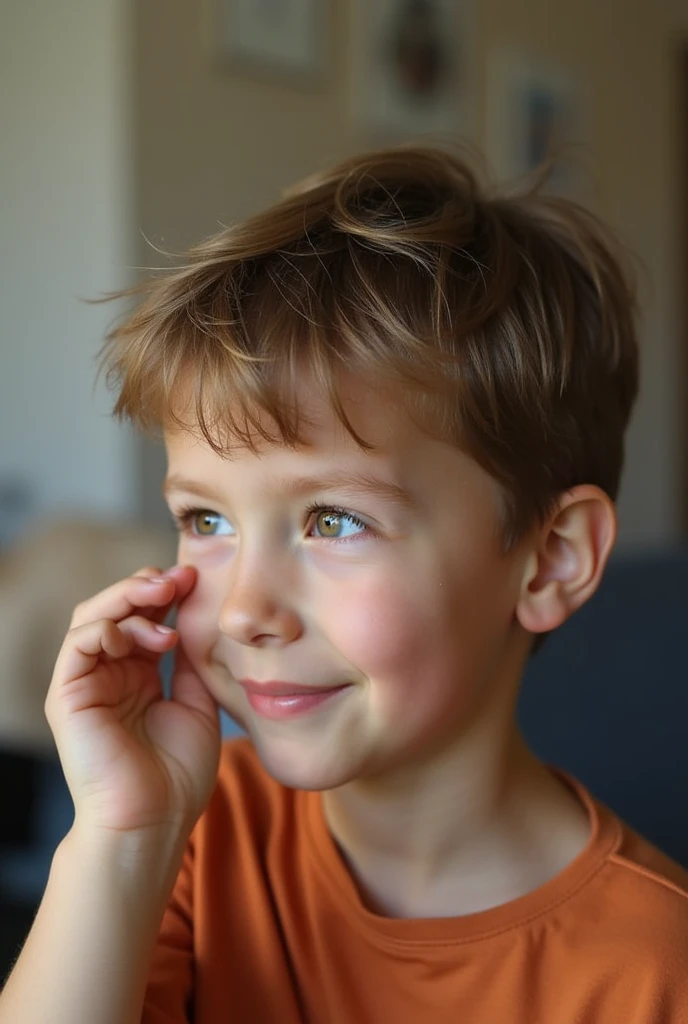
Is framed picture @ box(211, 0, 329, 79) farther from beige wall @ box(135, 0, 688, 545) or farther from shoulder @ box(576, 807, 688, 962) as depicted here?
shoulder @ box(576, 807, 688, 962)

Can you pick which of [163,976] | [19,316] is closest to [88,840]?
[163,976]

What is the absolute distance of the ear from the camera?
0.94 metres

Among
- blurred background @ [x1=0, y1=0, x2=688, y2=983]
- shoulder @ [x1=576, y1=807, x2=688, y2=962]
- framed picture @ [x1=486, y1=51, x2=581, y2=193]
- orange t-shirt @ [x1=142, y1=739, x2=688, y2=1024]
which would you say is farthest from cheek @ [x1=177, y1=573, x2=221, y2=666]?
framed picture @ [x1=486, y1=51, x2=581, y2=193]

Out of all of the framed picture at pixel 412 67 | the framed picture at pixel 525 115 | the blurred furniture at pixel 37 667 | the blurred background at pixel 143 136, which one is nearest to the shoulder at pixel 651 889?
the blurred furniture at pixel 37 667

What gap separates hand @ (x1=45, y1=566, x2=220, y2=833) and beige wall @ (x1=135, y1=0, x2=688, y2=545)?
176 cm

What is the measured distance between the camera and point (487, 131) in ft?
11.7

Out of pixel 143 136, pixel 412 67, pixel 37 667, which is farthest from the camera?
pixel 412 67

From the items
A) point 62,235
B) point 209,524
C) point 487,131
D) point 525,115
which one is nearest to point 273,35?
point 62,235

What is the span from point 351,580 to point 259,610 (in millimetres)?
72

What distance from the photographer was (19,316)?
9.60ft

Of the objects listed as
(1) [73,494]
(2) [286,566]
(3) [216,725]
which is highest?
(2) [286,566]

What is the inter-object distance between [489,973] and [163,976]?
271 mm

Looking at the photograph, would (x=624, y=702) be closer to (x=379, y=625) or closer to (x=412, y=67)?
(x=379, y=625)

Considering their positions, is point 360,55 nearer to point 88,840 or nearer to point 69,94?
point 69,94
